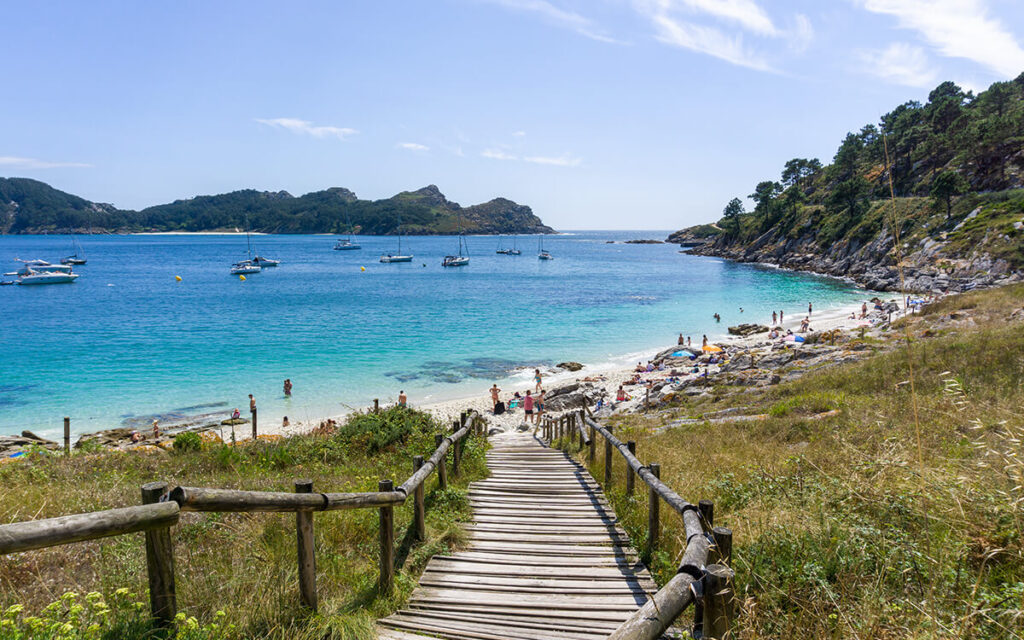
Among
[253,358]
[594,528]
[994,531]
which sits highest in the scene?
[994,531]

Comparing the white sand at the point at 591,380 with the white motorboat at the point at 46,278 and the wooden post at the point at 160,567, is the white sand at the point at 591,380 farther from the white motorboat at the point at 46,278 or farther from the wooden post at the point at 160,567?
the white motorboat at the point at 46,278

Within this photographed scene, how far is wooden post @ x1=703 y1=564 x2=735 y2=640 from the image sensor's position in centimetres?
278

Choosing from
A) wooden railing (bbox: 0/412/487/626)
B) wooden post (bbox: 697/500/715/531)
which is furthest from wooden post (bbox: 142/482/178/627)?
wooden post (bbox: 697/500/715/531)

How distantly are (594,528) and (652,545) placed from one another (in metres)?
1.08

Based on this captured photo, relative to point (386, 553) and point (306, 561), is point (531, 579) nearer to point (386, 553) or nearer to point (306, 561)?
point (386, 553)

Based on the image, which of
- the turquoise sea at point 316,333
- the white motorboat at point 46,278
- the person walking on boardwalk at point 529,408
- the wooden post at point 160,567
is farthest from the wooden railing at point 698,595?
the white motorboat at point 46,278

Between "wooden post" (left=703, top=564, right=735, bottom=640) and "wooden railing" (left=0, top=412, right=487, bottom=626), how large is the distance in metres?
2.91

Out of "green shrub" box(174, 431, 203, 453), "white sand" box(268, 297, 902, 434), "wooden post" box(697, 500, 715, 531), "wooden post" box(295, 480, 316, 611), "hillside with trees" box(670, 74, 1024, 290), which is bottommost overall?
"white sand" box(268, 297, 902, 434)

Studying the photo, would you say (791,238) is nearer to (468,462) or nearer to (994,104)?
(994,104)

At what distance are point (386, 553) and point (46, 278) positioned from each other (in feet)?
338

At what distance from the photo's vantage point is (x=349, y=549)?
538cm

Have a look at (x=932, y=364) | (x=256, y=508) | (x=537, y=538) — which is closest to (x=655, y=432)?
(x=932, y=364)

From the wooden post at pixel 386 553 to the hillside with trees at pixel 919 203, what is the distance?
137 feet

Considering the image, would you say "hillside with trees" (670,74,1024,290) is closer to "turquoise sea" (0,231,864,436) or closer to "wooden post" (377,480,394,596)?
"turquoise sea" (0,231,864,436)
